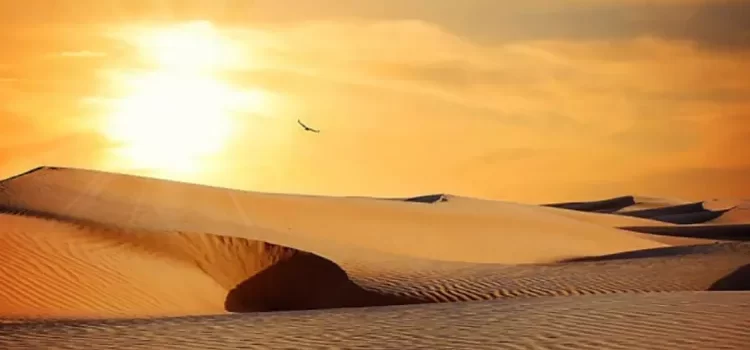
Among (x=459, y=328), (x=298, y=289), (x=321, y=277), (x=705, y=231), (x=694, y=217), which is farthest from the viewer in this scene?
(x=694, y=217)

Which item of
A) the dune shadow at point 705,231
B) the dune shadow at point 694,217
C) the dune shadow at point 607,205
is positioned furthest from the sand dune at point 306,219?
the dune shadow at point 607,205

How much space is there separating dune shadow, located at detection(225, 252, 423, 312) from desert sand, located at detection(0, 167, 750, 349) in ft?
0.12

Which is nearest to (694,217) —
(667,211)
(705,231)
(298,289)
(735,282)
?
(667,211)

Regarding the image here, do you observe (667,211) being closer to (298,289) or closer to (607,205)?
(607,205)

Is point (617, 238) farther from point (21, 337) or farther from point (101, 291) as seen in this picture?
point (21, 337)

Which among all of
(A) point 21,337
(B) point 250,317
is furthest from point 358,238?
(A) point 21,337

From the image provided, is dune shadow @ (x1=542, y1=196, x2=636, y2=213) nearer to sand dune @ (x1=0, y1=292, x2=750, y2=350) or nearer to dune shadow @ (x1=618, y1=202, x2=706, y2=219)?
dune shadow @ (x1=618, y1=202, x2=706, y2=219)

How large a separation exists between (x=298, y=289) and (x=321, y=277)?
51 centimetres

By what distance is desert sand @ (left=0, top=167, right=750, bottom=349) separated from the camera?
9672mm

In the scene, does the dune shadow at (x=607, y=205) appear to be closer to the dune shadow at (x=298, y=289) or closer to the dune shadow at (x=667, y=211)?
the dune shadow at (x=667, y=211)

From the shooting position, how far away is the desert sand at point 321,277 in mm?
9672

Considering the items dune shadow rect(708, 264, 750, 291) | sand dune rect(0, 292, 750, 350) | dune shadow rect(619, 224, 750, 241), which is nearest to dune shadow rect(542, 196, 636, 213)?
dune shadow rect(619, 224, 750, 241)

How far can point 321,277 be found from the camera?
16.7 m

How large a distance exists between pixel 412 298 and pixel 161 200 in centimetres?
1213
